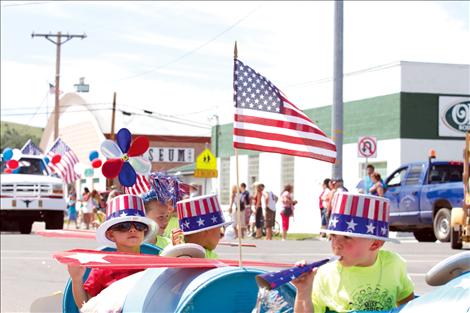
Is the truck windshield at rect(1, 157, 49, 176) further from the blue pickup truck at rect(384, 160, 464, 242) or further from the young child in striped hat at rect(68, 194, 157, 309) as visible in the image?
the young child in striped hat at rect(68, 194, 157, 309)

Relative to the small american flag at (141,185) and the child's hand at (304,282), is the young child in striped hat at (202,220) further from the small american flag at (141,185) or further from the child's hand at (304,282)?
the small american flag at (141,185)

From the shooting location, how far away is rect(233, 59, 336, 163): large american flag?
219 inches

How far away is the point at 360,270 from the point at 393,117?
106 ft

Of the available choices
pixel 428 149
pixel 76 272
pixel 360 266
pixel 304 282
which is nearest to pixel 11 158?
pixel 428 149

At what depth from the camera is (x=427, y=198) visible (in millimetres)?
25281

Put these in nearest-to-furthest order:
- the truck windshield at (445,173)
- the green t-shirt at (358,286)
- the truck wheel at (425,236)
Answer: the green t-shirt at (358,286)
the truck windshield at (445,173)
the truck wheel at (425,236)

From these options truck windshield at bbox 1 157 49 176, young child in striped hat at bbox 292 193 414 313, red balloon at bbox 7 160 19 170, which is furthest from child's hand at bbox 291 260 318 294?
truck windshield at bbox 1 157 49 176

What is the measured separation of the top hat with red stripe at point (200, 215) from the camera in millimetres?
6047

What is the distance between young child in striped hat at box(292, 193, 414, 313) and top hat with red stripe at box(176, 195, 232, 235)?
147 cm

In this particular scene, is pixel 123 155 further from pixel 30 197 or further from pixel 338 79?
pixel 30 197

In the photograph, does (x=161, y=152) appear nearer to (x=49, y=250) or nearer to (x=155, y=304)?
(x=49, y=250)

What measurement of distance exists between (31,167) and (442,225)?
13.9 metres

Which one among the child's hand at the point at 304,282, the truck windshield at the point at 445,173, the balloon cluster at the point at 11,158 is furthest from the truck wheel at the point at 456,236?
the child's hand at the point at 304,282

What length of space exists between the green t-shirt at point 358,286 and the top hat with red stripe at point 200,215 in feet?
4.81
